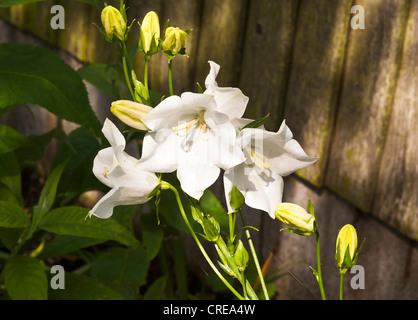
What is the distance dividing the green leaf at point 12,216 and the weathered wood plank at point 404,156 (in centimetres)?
77

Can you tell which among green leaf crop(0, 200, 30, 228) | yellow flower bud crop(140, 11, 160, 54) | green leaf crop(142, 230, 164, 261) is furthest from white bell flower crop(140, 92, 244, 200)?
green leaf crop(142, 230, 164, 261)

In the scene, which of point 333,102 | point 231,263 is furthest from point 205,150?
point 333,102

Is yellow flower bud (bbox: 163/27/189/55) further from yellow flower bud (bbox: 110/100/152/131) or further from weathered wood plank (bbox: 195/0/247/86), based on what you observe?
weathered wood plank (bbox: 195/0/247/86)

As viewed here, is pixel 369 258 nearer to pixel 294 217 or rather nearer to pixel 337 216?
pixel 337 216

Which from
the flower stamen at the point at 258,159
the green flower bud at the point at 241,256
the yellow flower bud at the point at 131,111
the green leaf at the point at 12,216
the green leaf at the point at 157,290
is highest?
the yellow flower bud at the point at 131,111

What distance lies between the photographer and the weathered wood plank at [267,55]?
1.53m

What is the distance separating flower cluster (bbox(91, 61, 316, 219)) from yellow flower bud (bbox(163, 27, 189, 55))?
8 centimetres

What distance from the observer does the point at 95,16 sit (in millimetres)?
2064

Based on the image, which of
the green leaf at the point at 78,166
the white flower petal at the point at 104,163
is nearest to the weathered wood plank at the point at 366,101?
the green leaf at the point at 78,166

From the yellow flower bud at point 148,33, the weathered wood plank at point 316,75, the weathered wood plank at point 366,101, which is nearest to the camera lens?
the yellow flower bud at point 148,33

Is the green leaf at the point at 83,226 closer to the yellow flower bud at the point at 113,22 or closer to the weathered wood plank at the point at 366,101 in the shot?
the yellow flower bud at the point at 113,22

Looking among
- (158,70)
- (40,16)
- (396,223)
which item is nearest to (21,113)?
(40,16)

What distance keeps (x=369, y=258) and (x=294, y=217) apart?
96 centimetres

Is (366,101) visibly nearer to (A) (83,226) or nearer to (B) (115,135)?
(A) (83,226)
